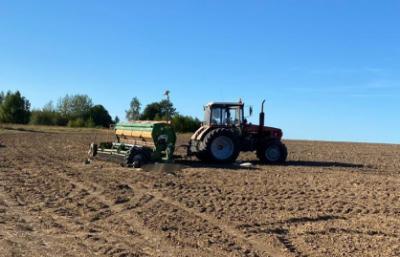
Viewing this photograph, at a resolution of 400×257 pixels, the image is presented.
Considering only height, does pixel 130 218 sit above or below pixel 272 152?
below

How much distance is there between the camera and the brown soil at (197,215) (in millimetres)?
7273

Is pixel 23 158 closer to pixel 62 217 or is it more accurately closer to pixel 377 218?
pixel 62 217

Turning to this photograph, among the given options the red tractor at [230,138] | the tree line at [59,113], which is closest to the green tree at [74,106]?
the tree line at [59,113]

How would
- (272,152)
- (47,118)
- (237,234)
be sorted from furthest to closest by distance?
(47,118) → (272,152) → (237,234)

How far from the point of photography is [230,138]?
2000cm

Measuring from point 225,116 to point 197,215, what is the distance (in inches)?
453

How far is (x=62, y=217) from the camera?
9250mm

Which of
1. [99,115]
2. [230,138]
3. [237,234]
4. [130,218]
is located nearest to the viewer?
[237,234]

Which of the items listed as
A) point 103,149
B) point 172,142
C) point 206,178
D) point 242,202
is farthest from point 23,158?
point 242,202

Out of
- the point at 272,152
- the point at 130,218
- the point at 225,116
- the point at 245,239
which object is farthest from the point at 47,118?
the point at 245,239

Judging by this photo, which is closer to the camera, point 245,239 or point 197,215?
point 245,239

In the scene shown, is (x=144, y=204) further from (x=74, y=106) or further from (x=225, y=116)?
(x=74, y=106)

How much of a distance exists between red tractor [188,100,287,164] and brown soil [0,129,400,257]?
425cm

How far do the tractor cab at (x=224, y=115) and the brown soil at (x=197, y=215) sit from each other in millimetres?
5170
